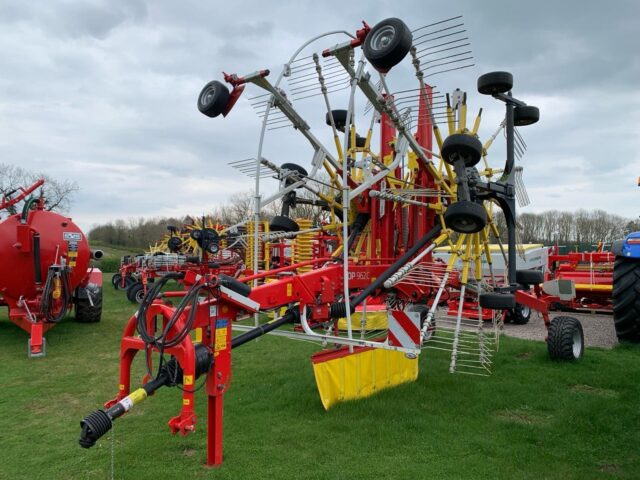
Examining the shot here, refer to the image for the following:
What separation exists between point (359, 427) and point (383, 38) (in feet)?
10.7

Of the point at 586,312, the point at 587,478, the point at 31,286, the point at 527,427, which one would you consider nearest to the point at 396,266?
the point at 527,427

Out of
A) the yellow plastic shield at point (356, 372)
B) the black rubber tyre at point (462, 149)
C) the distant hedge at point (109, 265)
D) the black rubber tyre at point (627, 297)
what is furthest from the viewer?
the distant hedge at point (109, 265)

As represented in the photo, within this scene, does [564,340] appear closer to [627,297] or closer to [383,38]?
[627,297]

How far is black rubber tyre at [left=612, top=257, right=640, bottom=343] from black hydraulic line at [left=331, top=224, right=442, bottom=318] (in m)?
3.66

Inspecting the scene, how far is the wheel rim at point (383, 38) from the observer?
3669 millimetres

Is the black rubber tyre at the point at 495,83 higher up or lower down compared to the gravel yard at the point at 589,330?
higher up

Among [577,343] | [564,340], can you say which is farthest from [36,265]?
[577,343]

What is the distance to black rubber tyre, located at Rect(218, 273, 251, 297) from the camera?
3.66 meters

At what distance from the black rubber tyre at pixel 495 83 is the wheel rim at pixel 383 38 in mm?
2083

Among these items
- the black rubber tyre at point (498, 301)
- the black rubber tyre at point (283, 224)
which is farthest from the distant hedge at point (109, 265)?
the black rubber tyre at point (498, 301)

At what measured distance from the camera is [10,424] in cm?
480

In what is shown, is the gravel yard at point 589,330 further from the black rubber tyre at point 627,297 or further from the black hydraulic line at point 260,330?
the black hydraulic line at point 260,330

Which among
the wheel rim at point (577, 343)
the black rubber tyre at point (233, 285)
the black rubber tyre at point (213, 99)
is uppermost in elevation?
the black rubber tyre at point (213, 99)

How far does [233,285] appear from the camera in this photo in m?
3.73
